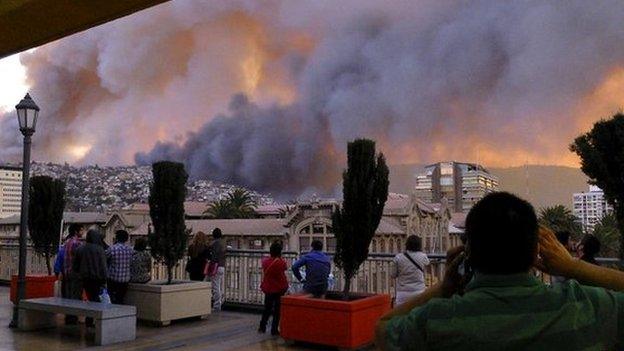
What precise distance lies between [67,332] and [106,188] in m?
72.7

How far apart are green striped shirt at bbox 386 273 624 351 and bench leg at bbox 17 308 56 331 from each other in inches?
314

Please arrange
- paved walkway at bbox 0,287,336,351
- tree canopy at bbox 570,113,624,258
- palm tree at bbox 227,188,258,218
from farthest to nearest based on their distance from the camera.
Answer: palm tree at bbox 227,188,258,218
paved walkway at bbox 0,287,336,351
tree canopy at bbox 570,113,624,258

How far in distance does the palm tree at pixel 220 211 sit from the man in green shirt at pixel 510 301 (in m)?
52.4

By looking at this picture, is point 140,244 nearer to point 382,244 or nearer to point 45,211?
point 45,211

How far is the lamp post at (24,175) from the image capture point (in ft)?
26.2

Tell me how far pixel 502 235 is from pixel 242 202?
56.3 meters

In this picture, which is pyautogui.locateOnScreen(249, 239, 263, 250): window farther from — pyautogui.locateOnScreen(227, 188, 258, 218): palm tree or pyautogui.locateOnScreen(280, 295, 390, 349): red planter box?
pyautogui.locateOnScreen(227, 188, 258, 218): palm tree

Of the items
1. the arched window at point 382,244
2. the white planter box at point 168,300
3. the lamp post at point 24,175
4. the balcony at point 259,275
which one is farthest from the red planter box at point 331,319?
the arched window at point 382,244

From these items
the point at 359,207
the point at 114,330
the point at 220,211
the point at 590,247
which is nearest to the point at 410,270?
the point at 359,207

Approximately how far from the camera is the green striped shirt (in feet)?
3.74

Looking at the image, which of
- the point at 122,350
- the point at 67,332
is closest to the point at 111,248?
the point at 67,332

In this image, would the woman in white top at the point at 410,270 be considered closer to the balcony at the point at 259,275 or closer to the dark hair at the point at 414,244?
the dark hair at the point at 414,244

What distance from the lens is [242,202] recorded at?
56.9 meters

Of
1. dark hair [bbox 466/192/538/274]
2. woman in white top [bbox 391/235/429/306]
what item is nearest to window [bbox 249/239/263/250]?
woman in white top [bbox 391/235/429/306]
